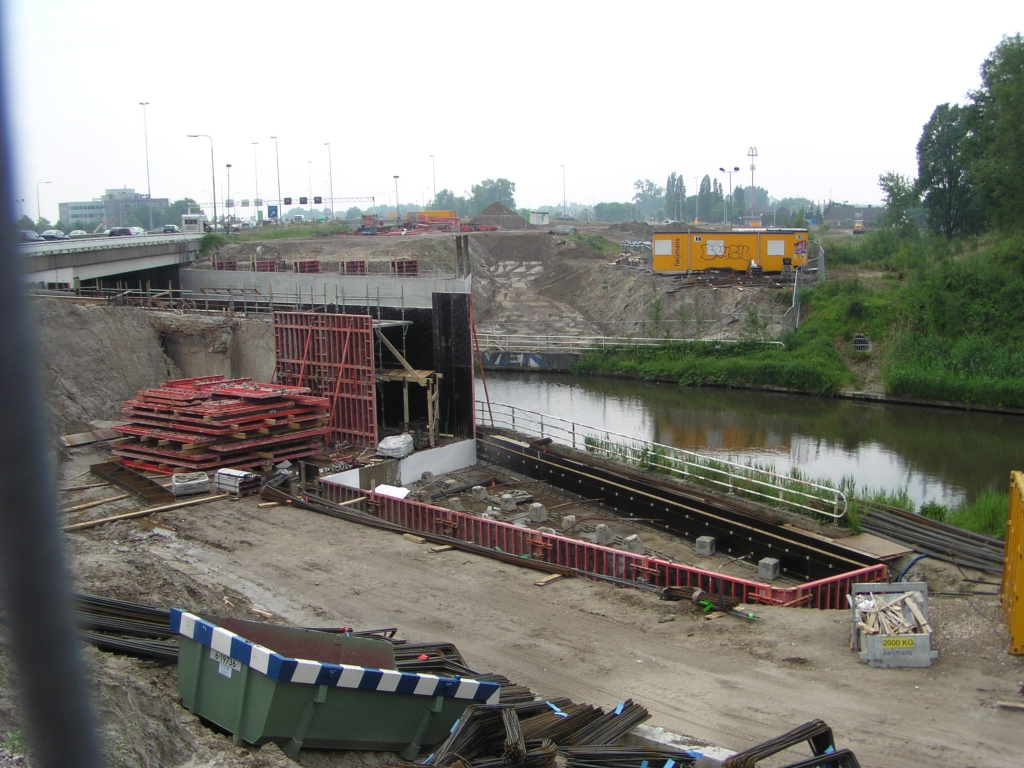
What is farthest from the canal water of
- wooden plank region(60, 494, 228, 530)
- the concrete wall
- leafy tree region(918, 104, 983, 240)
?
leafy tree region(918, 104, 983, 240)

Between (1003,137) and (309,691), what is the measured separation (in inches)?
1655

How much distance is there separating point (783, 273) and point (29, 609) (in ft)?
148

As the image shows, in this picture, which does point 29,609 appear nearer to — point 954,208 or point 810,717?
point 810,717

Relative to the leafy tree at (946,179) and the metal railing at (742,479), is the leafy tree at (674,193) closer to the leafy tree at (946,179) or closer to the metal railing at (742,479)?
the leafy tree at (946,179)

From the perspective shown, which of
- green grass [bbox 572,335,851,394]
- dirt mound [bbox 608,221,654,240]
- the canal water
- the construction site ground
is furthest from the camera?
dirt mound [bbox 608,221,654,240]

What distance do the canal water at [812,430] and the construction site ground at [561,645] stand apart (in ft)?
31.2

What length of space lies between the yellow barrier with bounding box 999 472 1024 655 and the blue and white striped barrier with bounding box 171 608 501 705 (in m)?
5.86

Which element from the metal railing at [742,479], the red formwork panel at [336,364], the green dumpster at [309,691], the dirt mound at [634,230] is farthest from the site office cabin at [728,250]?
the green dumpster at [309,691]


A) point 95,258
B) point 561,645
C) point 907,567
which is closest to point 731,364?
point 907,567

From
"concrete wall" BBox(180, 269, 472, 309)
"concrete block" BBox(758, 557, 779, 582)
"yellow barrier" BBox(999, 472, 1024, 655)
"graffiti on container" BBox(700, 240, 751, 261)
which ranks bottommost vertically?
"concrete block" BBox(758, 557, 779, 582)

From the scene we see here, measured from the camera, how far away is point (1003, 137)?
39250 mm

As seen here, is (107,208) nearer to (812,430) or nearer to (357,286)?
(357,286)

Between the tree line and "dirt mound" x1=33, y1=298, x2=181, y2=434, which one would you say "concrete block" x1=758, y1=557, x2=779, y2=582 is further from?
the tree line

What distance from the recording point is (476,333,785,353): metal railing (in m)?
41.2
